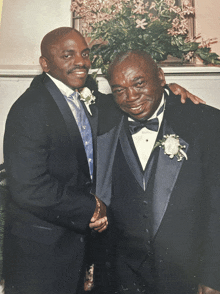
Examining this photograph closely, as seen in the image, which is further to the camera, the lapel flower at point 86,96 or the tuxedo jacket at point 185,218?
the lapel flower at point 86,96

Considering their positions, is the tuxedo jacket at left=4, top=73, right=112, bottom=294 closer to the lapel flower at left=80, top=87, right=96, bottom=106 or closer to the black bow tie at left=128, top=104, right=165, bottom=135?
the lapel flower at left=80, top=87, right=96, bottom=106

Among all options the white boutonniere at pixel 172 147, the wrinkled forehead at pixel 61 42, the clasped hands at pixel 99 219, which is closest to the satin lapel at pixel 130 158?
the white boutonniere at pixel 172 147

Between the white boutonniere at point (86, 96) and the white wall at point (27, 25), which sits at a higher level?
the white wall at point (27, 25)

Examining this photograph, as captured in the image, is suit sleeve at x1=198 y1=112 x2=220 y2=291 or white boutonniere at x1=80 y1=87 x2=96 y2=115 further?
white boutonniere at x1=80 y1=87 x2=96 y2=115

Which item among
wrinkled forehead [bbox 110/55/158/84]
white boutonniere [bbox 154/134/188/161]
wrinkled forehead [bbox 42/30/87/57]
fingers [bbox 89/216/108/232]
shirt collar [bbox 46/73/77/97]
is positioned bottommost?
fingers [bbox 89/216/108/232]

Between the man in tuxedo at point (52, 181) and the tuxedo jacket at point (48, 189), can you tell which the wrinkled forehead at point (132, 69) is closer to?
the man in tuxedo at point (52, 181)

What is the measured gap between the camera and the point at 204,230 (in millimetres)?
1663

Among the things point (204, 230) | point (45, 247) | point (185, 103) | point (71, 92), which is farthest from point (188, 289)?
point (71, 92)

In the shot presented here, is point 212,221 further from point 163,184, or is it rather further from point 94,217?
point 94,217

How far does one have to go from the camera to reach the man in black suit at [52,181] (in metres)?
1.65

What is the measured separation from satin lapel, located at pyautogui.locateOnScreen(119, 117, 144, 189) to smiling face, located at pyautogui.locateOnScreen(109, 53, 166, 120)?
152mm

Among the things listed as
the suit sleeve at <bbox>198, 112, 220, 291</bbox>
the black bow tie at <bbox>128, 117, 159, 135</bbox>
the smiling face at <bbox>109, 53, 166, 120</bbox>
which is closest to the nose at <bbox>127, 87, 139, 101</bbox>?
the smiling face at <bbox>109, 53, 166, 120</bbox>

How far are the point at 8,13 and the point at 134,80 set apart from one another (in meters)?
0.91

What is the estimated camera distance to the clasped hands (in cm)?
169
